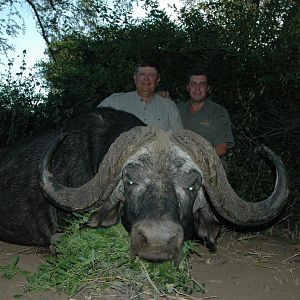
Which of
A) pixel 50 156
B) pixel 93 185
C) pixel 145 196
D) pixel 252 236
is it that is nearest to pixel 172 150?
pixel 145 196

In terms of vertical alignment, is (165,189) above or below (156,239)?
above

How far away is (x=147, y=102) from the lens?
6.73 metres

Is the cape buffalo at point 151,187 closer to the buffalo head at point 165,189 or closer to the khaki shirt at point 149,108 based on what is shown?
the buffalo head at point 165,189

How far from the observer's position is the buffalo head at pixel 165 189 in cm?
389

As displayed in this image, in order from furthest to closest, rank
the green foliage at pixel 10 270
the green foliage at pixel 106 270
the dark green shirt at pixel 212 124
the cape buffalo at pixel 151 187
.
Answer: the dark green shirt at pixel 212 124 < the green foliage at pixel 10 270 < the green foliage at pixel 106 270 < the cape buffalo at pixel 151 187

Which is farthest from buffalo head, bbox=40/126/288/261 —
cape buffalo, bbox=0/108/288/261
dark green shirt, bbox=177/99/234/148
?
dark green shirt, bbox=177/99/234/148

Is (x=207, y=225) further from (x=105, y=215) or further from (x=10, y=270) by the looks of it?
(x=10, y=270)

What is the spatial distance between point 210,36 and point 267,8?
3.19 ft

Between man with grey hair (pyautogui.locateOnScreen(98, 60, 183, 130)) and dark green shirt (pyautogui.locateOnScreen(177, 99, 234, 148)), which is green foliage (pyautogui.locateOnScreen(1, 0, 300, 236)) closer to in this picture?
dark green shirt (pyautogui.locateOnScreen(177, 99, 234, 148))

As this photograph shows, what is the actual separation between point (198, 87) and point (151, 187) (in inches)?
135

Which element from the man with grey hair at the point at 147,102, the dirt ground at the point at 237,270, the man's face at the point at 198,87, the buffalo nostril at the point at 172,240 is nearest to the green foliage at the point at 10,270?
the dirt ground at the point at 237,270

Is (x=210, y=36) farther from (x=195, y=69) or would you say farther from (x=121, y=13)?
(x=121, y=13)

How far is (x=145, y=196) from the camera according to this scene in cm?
385

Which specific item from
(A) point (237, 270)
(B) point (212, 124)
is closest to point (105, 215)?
(A) point (237, 270)
